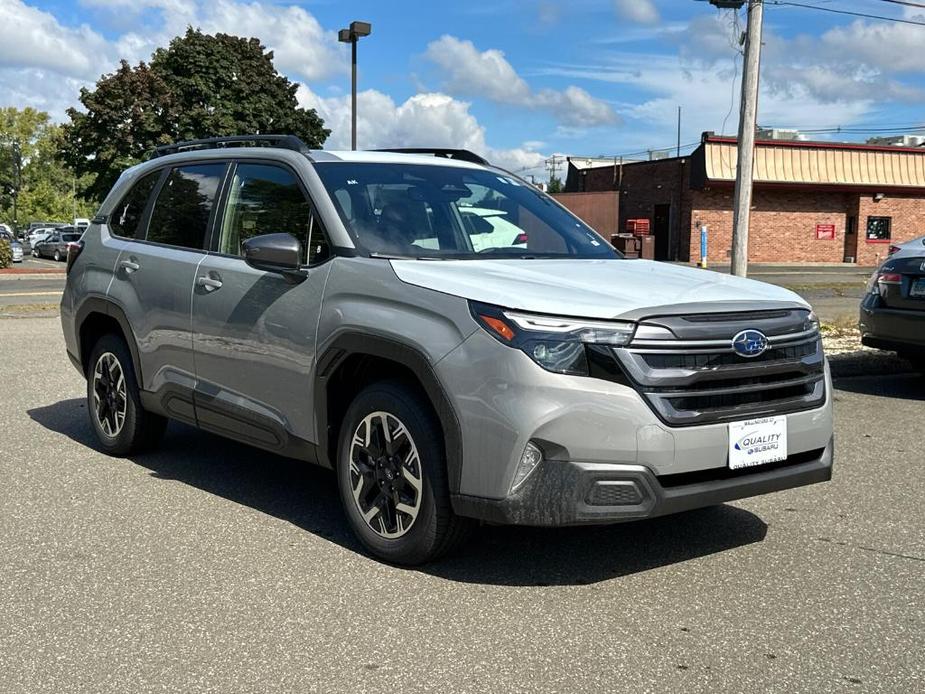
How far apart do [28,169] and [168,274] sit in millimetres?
100246

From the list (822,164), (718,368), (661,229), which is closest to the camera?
(718,368)

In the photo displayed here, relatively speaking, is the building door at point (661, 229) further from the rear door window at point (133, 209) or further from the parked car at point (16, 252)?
the rear door window at point (133, 209)

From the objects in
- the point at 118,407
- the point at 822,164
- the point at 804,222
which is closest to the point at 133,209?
the point at 118,407

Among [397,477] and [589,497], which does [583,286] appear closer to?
[589,497]

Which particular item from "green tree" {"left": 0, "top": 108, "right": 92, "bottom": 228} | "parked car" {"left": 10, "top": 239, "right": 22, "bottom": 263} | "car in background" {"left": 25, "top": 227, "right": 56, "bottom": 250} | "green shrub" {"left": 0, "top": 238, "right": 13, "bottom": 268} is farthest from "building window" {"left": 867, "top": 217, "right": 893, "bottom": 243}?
"green tree" {"left": 0, "top": 108, "right": 92, "bottom": 228}

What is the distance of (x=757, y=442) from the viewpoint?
3.99 meters

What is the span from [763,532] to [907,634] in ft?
4.04

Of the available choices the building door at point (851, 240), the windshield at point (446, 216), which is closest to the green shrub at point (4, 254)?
the windshield at point (446, 216)

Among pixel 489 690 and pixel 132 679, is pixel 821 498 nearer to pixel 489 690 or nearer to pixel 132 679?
pixel 489 690

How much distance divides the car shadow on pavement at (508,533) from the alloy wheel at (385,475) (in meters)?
0.24

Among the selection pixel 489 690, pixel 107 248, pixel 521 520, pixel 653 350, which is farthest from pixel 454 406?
pixel 107 248

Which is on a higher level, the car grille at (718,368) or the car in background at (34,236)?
the car grille at (718,368)

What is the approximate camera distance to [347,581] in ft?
13.5

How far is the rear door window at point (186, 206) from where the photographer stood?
559 cm
